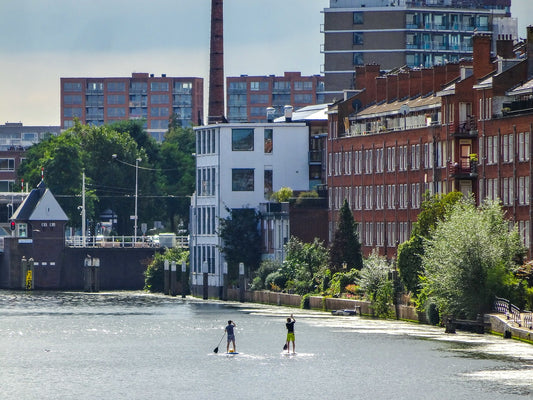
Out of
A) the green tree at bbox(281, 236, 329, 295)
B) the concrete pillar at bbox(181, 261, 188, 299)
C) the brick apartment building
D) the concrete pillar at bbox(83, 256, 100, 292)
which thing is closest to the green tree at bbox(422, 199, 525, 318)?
the brick apartment building

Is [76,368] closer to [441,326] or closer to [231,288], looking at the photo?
[441,326]

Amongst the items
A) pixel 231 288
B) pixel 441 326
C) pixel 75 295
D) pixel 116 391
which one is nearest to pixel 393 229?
pixel 231 288

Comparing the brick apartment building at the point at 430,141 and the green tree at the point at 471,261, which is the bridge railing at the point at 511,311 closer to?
the green tree at the point at 471,261

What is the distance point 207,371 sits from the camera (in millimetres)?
89625

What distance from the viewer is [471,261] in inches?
4156

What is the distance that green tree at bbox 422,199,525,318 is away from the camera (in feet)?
343

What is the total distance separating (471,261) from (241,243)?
6067 cm

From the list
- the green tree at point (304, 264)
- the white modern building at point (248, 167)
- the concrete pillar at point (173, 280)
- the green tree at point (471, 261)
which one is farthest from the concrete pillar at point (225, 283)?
the green tree at point (471, 261)

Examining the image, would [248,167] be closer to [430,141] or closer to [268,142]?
[268,142]

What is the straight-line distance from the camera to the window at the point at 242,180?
169 meters

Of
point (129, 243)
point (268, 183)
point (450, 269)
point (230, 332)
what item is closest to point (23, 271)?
point (129, 243)

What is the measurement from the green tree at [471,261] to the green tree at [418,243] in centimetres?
619

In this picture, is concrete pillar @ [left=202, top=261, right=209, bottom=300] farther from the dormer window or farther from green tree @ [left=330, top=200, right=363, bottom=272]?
the dormer window

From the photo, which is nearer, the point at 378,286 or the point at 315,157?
the point at 378,286
